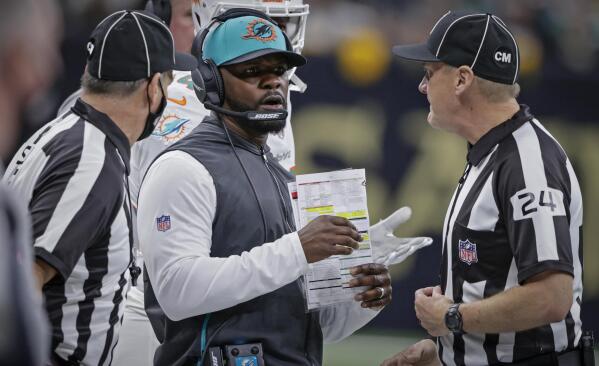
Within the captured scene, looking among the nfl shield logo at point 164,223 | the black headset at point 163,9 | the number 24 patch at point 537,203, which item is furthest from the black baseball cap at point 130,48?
the black headset at point 163,9

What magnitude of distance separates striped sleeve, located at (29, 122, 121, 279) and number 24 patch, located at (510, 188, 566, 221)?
1.17 metres

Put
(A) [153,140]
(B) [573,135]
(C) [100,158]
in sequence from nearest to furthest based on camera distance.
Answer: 1. (C) [100,158]
2. (A) [153,140]
3. (B) [573,135]

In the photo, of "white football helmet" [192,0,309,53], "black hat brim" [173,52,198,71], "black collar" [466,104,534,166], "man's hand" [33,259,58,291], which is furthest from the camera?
"white football helmet" [192,0,309,53]

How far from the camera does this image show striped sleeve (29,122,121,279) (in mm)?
2719

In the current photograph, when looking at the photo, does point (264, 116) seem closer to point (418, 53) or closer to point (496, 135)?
point (418, 53)

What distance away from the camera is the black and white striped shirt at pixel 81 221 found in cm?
275

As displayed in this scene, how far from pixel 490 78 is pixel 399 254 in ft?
2.14

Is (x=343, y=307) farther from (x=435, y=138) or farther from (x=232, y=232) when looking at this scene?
(x=435, y=138)

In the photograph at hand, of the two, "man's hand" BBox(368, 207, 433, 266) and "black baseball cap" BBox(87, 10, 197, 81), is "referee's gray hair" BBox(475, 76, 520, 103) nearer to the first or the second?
"man's hand" BBox(368, 207, 433, 266)

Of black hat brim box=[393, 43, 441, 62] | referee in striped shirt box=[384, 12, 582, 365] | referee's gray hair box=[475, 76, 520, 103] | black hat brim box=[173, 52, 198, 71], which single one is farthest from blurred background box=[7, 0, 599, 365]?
referee's gray hair box=[475, 76, 520, 103]

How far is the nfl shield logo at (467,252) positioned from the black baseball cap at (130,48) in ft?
3.72

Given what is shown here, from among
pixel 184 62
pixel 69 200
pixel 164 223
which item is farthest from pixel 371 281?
pixel 184 62

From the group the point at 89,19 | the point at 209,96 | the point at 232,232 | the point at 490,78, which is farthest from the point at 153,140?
the point at 89,19

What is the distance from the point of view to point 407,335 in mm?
6309
